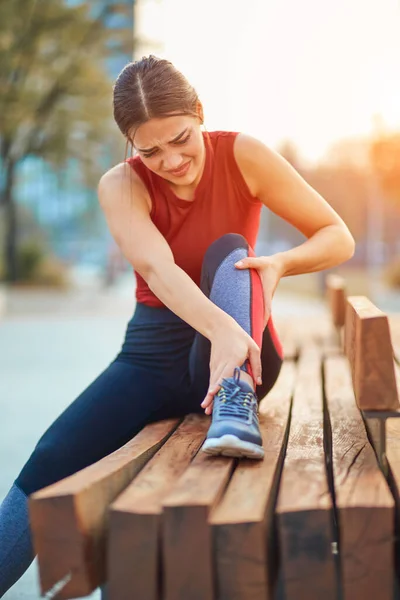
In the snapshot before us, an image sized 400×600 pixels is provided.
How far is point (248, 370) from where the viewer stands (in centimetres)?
227

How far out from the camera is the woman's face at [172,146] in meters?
2.51

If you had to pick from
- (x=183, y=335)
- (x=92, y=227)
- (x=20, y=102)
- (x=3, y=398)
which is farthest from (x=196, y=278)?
(x=92, y=227)

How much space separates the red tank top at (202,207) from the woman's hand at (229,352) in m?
0.58

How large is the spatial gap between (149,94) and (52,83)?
19.0 meters

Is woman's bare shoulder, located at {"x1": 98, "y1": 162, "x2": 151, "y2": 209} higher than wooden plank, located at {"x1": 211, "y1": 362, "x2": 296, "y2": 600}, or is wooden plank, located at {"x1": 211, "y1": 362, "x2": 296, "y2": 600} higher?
woman's bare shoulder, located at {"x1": 98, "y1": 162, "x2": 151, "y2": 209}

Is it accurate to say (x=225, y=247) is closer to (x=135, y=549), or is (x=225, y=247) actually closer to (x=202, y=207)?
(x=202, y=207)

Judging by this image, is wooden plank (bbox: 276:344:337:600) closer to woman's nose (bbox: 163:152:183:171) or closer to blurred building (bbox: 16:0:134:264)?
woman's nose (bbox: 163:152:183:171)

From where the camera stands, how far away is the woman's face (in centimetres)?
251

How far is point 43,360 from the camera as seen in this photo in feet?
26.6

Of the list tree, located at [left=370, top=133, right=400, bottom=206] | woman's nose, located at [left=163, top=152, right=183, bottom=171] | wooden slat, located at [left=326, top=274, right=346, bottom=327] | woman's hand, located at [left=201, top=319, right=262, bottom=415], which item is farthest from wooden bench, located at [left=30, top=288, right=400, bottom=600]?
tree, located at [left=370, top=133, right=400, bottom=206]

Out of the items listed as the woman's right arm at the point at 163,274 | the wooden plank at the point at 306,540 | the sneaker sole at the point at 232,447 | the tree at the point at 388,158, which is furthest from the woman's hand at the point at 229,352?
the tree at the point at 388,158

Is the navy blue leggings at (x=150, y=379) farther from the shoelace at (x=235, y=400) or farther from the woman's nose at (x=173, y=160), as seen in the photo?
the woman's nose at (x=173, y=160)

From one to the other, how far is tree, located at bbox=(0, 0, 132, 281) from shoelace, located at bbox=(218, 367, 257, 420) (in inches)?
678

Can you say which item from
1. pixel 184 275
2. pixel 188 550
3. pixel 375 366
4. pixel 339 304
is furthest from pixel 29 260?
pixel 188 550
